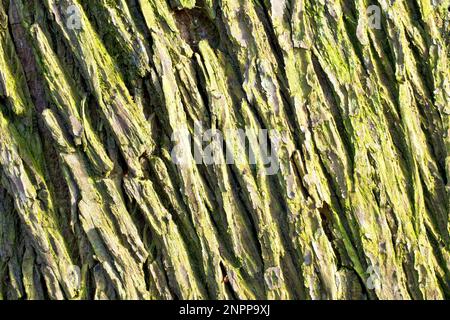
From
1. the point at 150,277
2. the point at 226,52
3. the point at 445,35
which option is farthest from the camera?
the point at 445,35

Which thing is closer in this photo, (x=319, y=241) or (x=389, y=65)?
(x=319, y=241)

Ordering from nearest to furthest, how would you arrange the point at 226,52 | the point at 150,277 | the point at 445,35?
the point at 150,277, the point at 226,52, the point at 445,35

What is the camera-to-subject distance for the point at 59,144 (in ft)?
18.3

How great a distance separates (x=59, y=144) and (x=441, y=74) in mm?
3679

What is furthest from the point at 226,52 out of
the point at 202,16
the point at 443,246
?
the point at 443,246

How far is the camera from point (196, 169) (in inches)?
224

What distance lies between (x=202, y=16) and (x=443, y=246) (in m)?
3.13

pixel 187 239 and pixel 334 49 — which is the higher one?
pixel 334 49

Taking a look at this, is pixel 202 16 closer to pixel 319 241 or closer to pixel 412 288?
pixel 319 241

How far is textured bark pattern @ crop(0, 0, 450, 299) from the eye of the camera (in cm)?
555

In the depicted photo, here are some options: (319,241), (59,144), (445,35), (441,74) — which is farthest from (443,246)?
(59,144)

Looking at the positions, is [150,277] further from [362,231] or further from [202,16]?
[202,16]

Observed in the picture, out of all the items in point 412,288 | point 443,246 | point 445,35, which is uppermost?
A: point 445,35

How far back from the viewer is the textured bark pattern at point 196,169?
219 inches
